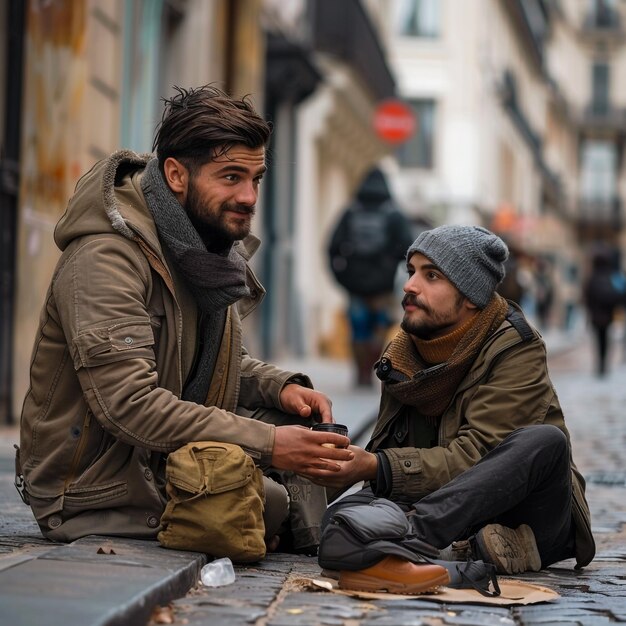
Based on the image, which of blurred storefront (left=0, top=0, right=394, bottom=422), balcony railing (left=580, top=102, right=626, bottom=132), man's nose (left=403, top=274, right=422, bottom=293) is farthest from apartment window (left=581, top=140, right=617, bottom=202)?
man's nose (left=403, top=274, right=422, bottom=293)

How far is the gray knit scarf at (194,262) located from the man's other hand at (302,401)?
0.30 m

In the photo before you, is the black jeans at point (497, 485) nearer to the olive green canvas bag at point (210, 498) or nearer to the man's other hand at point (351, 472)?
the man's other hand at point (351, 472)

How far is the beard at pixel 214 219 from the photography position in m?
5.13

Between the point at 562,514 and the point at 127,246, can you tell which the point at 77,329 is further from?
the point at 562,514

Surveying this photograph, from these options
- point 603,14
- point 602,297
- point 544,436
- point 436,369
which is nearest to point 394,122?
point 602,297

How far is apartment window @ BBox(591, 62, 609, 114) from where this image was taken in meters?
87.5

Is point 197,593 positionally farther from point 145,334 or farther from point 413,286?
point 413,286

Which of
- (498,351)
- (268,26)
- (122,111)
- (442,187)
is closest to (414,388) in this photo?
(498,351)

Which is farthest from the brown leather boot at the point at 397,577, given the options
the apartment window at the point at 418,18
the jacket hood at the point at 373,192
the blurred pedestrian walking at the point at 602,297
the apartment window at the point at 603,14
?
the apartment window at the point at 603,14

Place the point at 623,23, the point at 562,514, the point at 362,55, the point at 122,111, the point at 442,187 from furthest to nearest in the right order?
the point at 623,23 → the point at 442,187 → the point at 362,55 → the point at 122,111 → the point at 562,514

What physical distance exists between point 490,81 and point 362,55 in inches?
980

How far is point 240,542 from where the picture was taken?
4930 mm

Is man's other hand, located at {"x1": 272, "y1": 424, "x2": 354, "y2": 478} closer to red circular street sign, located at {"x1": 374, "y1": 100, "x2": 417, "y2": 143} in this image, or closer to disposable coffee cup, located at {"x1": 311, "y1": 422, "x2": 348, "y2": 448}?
disposable coffee cup, located at {"x1": 311, "y1": 422, "x2": 348, "y2": 448}

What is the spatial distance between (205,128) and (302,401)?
0.96 meters
